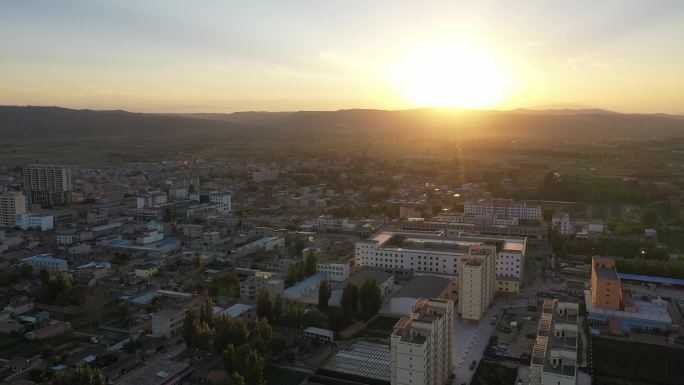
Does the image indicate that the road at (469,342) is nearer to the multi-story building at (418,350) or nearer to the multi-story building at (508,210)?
the multi-story building at (418,350)

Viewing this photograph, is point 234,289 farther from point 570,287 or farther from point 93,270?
point 570,287

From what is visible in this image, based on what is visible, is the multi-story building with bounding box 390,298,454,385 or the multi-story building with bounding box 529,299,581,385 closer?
the multi-story building with bounding box 529,299,581,385

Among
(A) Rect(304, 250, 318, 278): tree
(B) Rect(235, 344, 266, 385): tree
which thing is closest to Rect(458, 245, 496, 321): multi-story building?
(A) Rect(304, 250, 318, 278): tree

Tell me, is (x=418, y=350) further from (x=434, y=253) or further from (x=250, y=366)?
(x=434, y=253)

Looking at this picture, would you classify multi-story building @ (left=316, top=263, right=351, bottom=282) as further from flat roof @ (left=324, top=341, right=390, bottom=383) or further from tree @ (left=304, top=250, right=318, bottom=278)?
flat roof @ (left=324, top=341, right=390, bottom=383)

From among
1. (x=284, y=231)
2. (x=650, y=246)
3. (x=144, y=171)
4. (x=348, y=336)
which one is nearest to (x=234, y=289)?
(x=348, y=336)

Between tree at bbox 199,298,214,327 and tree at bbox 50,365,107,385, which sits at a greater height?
tree at bbox 199,298,214,327

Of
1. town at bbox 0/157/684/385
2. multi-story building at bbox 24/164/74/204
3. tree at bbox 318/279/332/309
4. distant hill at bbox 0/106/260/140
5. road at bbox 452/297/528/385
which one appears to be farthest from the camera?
distant hill at bbox 0/106/260/140
